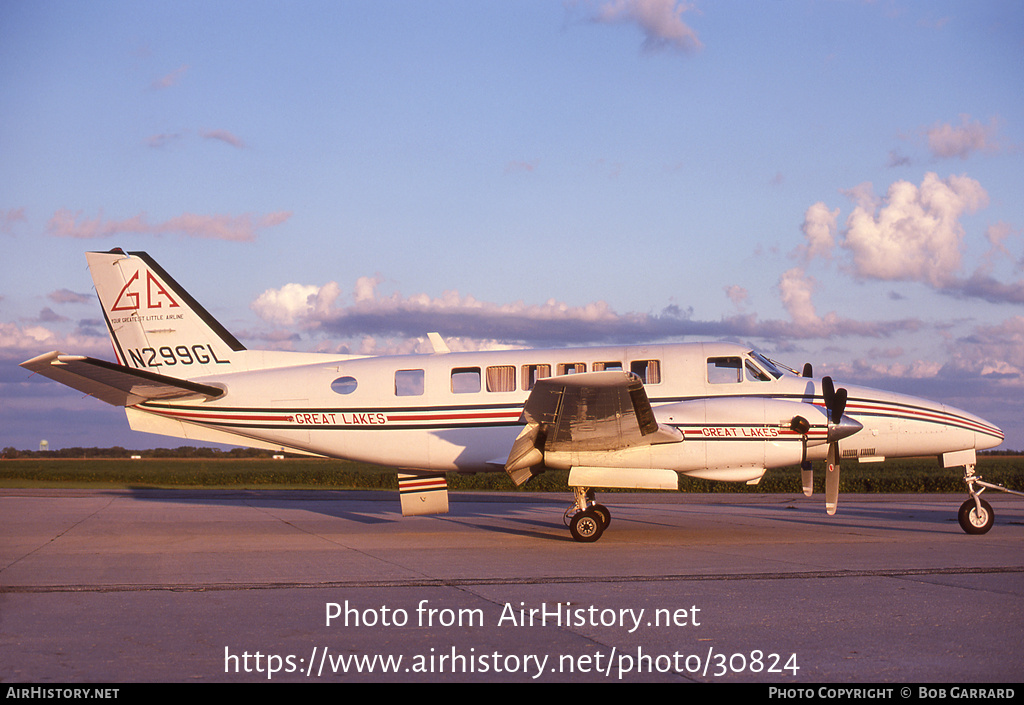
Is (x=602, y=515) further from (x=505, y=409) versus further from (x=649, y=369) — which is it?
(x=649, y=369)

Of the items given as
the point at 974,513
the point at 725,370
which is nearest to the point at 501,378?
the point at 725,370

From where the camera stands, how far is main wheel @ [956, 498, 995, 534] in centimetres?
1368

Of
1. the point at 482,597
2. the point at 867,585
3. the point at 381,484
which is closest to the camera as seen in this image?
the point at 482,597

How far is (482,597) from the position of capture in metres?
7.83

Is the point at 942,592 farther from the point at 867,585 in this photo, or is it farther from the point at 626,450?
the point at 626,450

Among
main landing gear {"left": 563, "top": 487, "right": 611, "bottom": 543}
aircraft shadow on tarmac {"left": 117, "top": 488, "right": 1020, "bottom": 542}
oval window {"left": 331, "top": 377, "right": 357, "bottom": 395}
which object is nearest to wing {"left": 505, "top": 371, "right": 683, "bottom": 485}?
main landing gear {"left": 563, "top": 487, "right": 611, "bottom": 543}

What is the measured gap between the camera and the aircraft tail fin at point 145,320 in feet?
50.8

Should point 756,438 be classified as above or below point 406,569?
above

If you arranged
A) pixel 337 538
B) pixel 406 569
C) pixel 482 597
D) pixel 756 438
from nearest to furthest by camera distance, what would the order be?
pixel 482 597 → pixel 406 569 → pixel 756 438 → pixel 337 538

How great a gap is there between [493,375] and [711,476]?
4057 millimetres

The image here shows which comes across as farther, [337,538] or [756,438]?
→ [337,538]

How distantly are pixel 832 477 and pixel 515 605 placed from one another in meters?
8.11

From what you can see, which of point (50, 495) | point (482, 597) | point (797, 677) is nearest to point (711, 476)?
point (482, 597)

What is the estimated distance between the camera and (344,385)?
1473 centimetres
